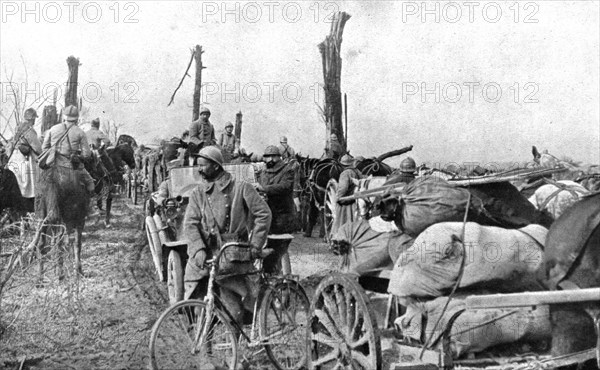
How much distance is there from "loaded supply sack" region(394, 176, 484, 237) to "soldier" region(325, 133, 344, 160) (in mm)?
13204

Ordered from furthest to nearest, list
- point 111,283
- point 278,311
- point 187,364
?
point 111,283 → point 278,311 → point 187,364

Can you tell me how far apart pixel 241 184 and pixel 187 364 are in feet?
5.11

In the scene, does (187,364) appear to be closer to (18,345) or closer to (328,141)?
(18,345)

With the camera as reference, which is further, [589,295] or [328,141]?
[328,141]

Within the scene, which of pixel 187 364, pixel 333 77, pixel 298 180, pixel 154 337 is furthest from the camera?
pixel 333 77

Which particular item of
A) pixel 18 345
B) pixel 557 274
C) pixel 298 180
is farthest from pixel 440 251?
pixel 298 180

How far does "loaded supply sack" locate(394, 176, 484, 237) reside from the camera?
4.95 m

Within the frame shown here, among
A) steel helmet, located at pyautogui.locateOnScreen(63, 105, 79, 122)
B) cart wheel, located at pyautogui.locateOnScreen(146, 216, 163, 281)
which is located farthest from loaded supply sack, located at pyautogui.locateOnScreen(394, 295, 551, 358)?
steel helmet, located at pyautogui.locateOnScreen(63, 105, 79, 122)

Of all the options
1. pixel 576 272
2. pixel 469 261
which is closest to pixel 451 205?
pixel 469 261

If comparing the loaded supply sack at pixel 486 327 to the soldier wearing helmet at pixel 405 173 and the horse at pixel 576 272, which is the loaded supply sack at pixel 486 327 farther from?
the soldier wearing helmet at pixel 405 173

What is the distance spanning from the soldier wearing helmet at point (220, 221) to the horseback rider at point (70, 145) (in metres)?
4.78

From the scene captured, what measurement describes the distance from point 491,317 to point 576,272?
2.03 feet

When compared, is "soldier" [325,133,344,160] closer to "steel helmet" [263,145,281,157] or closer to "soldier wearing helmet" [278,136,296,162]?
"soldier wearing helmet" [278,136,296,162]

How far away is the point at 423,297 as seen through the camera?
4.68 metres
